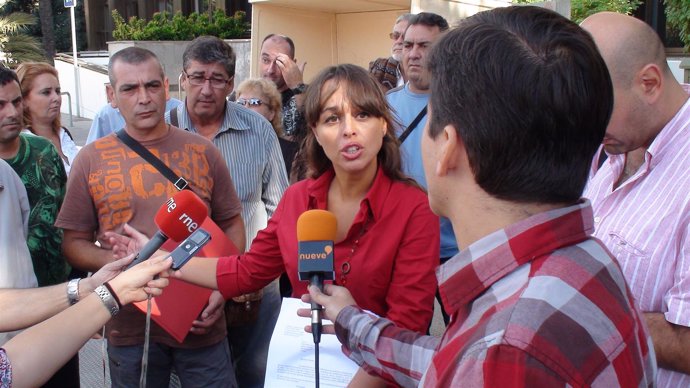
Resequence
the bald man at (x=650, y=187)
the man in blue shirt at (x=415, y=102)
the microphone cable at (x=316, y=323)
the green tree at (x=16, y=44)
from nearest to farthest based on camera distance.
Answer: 1. the bald man at (x=650, y=187)
2. the microphone cable at (x=316, y=323)
3. the man in blue shirt at (x=415, y=102)
4. the green tree at (x=16, y=44)

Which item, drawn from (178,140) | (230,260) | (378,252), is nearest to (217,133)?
(178,140)

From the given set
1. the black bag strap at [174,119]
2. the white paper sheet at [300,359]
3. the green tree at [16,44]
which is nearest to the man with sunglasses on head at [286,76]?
the black bag strap at [174,119]

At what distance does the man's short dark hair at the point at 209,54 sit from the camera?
4242 millimetres

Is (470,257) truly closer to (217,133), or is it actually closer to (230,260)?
(230,260)

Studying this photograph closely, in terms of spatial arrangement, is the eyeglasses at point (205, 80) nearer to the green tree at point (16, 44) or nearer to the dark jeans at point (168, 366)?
the dark jeans at point (168, 366)

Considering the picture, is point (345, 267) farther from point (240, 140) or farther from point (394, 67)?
point (394, 67)

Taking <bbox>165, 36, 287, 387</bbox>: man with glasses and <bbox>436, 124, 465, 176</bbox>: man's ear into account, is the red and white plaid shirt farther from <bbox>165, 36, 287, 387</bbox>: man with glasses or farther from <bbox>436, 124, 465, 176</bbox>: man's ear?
<bbox>165, 36, 287, 387</bbox>: man with glasses

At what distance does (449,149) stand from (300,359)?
120 cm

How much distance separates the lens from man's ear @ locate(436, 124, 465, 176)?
1.33m

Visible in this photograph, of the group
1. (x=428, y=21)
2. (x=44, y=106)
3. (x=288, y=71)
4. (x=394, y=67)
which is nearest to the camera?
(x=428, y=21)

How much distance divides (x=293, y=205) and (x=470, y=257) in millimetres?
1403

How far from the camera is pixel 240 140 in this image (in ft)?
13.7

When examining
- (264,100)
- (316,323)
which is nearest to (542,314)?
(316,323)

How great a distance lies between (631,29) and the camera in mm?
2121
